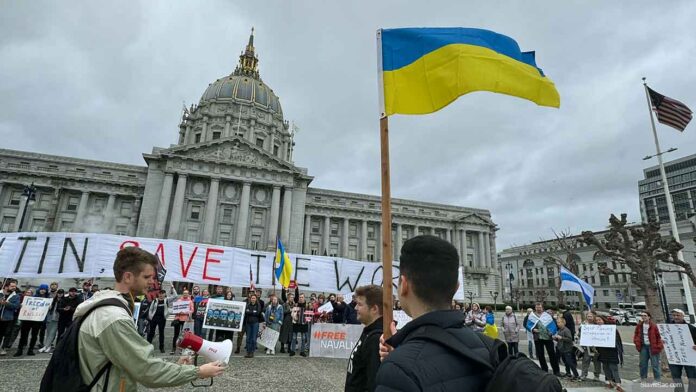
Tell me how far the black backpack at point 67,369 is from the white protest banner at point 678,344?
38.2ft

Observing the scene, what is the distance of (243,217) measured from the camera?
54625mm

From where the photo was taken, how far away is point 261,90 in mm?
83438

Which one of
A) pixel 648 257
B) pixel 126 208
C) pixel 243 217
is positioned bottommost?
pixel 648 257

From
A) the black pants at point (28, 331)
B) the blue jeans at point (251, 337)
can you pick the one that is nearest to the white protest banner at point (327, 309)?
the blue jeans at point (251, 337)

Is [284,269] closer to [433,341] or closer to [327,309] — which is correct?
[327,309]

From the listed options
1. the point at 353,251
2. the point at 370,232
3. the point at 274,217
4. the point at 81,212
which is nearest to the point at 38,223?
the point at 81,212

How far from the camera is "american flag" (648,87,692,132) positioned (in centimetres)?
1683

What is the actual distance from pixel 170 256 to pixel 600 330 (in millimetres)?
15000

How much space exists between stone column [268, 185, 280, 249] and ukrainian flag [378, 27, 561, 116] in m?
51.3

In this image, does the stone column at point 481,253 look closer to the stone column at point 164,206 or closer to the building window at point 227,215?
the building window at point 227,215

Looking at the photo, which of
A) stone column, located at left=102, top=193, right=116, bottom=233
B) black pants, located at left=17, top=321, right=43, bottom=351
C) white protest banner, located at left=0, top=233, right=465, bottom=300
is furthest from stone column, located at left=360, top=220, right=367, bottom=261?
black pants, located at left=17, top=321, right=43, bottom=351

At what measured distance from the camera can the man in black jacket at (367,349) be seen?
3248 mm

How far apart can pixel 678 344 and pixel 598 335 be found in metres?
1.80

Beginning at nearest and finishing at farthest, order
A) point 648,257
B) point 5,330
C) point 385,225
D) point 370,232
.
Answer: point 385,225
point 5,330
point 648,257
point 370,232
